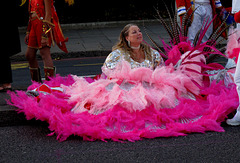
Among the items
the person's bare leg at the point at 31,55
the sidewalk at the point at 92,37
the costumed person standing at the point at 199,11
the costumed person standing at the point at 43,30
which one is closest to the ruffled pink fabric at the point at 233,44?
the costumed person standing at the point at 199,11

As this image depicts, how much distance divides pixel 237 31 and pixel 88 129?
2.31 m

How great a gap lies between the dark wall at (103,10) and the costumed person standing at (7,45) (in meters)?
10.1

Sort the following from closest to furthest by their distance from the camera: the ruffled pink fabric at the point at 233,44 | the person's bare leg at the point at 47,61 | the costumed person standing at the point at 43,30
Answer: the ruffled pink fabric at the point at 233,44, the costumed person standing at the point at 43,30, the person's bare leg at the point at 47,61

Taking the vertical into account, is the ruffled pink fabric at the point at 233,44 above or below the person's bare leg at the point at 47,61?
above

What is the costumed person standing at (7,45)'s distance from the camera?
6.16 meters

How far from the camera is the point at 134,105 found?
4.67 m

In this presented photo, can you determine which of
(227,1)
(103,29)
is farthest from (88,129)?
(103,29)

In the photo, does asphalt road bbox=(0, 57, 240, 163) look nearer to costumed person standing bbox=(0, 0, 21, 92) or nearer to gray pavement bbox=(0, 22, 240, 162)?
gray pavement bbox=(0, 22, 240, 162)

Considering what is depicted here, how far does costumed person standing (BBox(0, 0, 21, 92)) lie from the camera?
20.2ft

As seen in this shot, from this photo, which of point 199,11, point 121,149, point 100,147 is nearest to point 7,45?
point 100,147

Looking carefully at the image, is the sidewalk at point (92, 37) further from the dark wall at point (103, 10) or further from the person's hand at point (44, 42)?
the person's hand at point (44, 42)

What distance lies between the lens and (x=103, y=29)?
15.4m

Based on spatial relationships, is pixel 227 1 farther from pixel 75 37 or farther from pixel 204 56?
pixel 204 56

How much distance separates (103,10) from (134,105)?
12.5 metres
